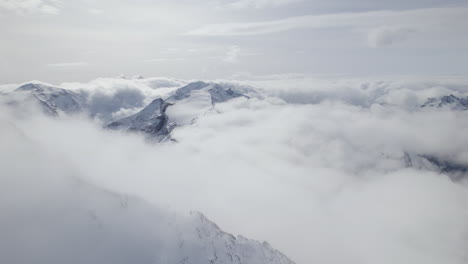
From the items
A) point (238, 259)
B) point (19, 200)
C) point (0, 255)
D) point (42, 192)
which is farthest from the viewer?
point (238, 259)

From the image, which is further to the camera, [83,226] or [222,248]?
[222,248]

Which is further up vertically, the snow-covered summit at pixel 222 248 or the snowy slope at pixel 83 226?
the snowy slope at pixel 83 226

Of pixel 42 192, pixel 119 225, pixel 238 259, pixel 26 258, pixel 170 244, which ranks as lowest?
pixel 238 259

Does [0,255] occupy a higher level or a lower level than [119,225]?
higher

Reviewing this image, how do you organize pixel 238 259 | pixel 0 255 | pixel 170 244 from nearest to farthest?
pixel 0 255
pixel 170 244
pixel 238 259

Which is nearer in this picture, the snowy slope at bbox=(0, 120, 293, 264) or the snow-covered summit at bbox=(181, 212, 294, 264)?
the snowy slope at bbox=(0, 120, 293, 264)

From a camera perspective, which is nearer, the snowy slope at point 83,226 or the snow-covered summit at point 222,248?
the snowy slope at point 83,226

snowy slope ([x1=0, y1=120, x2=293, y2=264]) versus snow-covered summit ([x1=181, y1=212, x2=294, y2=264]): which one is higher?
snowy slope ([x1=0, y1=120, x2=293, y2=264])

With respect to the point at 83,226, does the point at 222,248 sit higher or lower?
lower

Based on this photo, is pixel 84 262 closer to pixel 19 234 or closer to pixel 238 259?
pixel 19 234

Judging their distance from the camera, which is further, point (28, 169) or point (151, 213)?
point (151, 213)

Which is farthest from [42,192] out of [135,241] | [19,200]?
[135,241]
